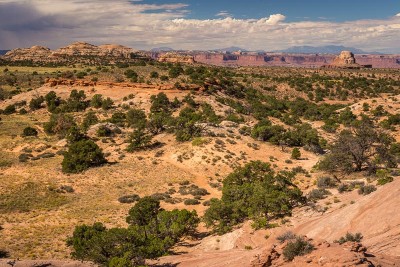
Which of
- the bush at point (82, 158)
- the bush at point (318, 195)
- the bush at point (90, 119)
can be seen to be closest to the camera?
the bush at point (318, 195)

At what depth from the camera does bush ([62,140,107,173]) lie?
1599 inches

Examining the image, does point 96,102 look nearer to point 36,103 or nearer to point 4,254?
point 36,103

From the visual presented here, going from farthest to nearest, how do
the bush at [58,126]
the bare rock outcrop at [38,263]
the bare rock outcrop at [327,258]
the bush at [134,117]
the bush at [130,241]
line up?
the bush at [134,117]
the bush at [58,126]
the bush at [130,241]
the bare rock outcrop at [38,263]
the bare rock outcrop at [327,258]

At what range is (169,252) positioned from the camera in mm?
23094

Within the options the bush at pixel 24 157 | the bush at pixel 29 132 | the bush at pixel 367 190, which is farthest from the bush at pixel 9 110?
the bush at pixel 367 190

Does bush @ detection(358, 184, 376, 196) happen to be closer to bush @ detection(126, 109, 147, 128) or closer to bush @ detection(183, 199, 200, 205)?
bush @ detection(183, 199, 200, 205)

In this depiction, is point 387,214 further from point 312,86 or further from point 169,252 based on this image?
point 312,86

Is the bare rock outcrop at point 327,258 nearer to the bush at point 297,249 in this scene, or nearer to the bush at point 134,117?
the bush at point 297,249

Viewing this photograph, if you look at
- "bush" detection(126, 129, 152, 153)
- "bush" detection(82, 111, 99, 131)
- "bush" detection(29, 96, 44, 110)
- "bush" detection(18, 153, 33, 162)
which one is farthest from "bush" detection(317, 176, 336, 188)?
"bush" detection(29, 96, 44, 110)

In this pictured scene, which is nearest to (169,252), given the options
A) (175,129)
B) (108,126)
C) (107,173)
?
(107,173)

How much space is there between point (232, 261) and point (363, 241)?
20.7ft

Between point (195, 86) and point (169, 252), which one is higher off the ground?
point (195, 86)

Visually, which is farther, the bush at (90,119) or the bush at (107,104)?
the bush at (107,104)

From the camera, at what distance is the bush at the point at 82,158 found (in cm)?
4062
